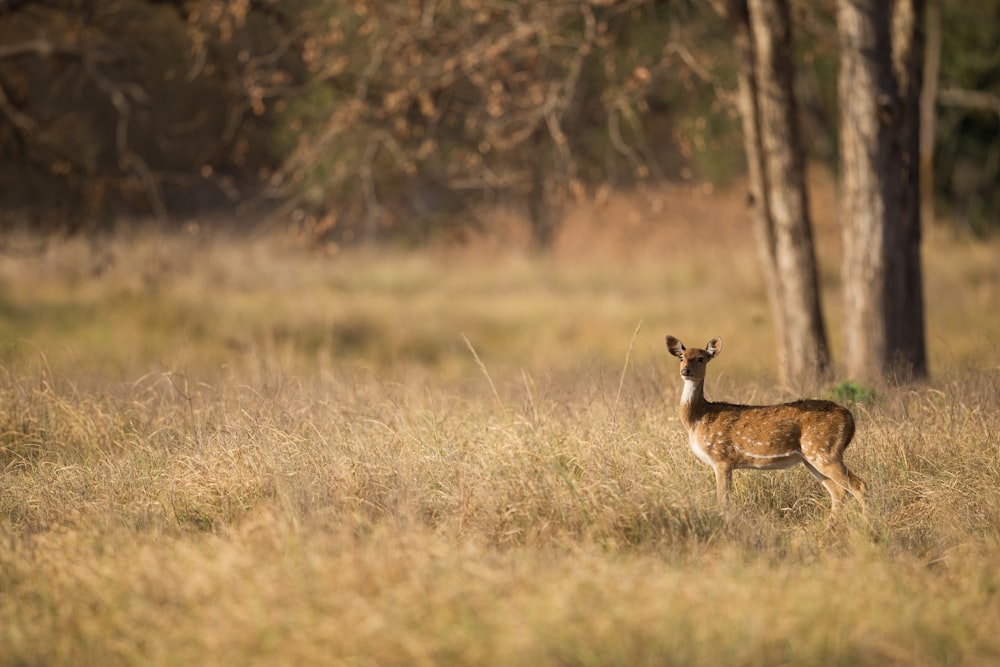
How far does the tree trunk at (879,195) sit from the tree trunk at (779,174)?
0.47 meters

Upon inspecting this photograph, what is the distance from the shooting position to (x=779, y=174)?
10.3m

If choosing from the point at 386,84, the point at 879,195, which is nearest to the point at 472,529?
the point at 879,195

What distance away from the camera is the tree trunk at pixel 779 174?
1013cm

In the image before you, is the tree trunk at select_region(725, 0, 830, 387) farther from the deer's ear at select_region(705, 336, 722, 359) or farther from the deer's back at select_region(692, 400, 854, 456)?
the deer's back at select_region(692, 400, 854, 456)

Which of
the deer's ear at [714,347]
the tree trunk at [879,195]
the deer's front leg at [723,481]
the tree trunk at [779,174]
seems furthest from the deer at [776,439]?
the tree trunk at [779,174]

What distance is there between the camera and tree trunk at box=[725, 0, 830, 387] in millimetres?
10133

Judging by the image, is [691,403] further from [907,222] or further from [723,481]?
[907,222]

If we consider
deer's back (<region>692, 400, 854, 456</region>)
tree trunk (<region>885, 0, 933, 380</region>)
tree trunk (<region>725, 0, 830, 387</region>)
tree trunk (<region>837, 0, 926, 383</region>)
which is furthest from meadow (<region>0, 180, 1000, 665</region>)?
tree trunk (<region>725, 0, 830, 387</region>)

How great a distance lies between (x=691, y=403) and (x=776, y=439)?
50 centimetres

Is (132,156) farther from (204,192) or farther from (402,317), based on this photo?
(204,192)

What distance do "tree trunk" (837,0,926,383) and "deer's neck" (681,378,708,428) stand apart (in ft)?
→ 12.5

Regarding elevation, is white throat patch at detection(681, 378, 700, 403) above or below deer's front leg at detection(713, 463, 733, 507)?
above

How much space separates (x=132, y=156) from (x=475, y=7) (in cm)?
381

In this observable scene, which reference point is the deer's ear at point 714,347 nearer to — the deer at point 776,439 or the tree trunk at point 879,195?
the deer at point 776,439
